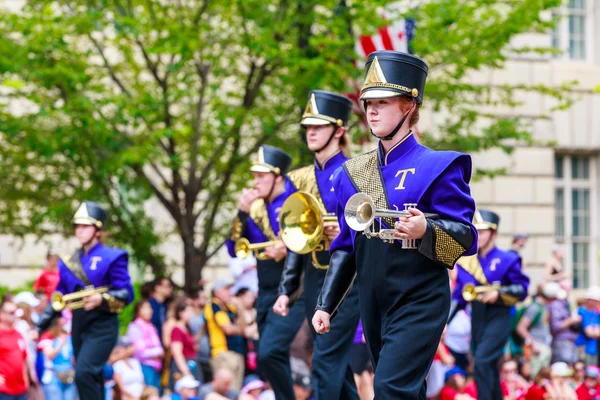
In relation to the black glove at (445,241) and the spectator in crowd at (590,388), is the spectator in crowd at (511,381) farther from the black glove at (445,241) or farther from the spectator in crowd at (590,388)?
the black glove at (445,241)

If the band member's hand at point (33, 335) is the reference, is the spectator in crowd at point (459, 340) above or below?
below

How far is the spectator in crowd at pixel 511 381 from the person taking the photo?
14250 millimetres

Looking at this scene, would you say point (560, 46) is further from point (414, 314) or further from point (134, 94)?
point (414, 314)

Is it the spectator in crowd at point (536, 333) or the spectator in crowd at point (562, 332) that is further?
the spectator in crowd at point (562, 332)

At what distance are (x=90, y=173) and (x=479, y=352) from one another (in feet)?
22.2

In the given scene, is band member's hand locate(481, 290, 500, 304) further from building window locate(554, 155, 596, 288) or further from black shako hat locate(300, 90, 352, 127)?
building window locate(554, 155, 596, 288)

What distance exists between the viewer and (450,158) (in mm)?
5984

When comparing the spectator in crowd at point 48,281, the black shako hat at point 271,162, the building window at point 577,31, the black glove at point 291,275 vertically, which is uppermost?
the building window at point 577,31

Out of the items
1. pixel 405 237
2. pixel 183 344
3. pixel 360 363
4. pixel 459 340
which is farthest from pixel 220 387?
pixel 405 237

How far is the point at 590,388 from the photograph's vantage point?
574 inches

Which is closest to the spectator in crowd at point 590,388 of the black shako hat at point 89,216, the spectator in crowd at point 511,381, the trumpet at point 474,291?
the spectator in crowd at point 511,381

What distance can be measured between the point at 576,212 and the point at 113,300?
1568cm

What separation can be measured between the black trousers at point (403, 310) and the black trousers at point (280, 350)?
116 inches

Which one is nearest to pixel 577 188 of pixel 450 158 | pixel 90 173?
pixel 90 173
